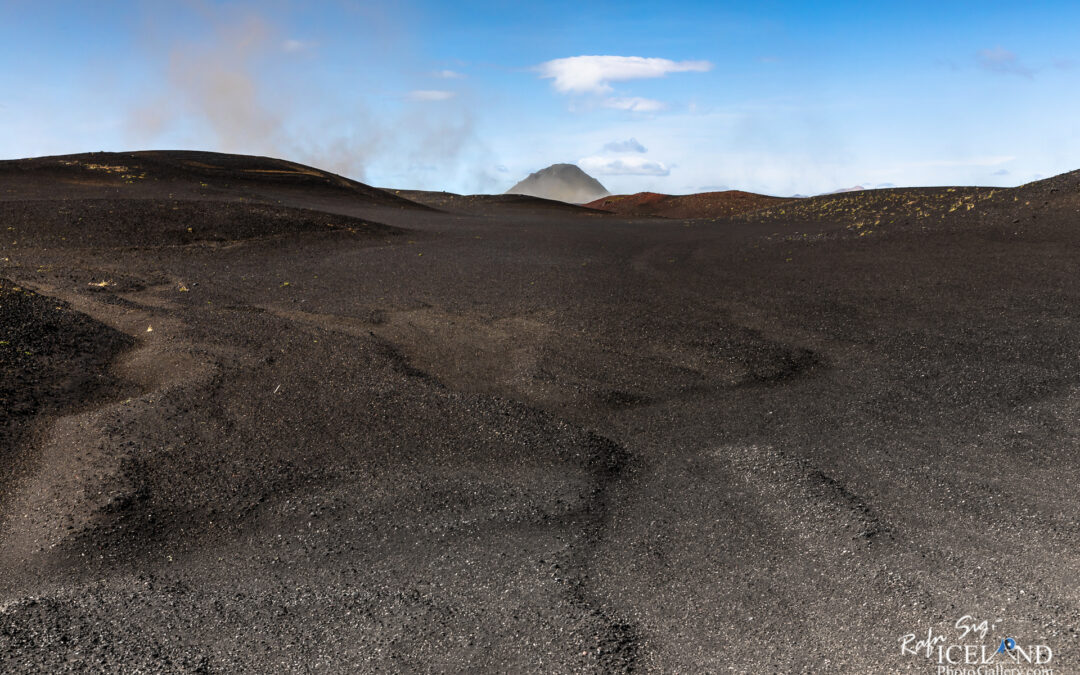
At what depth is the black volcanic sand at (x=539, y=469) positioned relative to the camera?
139 inches

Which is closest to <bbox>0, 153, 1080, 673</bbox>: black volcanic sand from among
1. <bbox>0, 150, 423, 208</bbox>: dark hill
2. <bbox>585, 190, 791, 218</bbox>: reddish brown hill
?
<bbox>0, 150, 423, 208</bbox>: dark hill

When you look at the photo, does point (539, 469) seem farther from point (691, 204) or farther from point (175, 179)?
point (691, 204)

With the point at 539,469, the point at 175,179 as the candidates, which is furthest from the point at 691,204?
the point at 539,469

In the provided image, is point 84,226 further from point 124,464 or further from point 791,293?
point 791,293

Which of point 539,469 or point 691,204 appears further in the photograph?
point 691,204

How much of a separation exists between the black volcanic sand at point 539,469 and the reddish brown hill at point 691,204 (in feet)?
72.6

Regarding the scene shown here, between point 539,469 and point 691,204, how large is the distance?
3204 cm

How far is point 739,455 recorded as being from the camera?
18.1ft

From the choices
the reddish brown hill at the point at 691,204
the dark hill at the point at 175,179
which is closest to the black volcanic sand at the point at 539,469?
the dark hill at the point at 175,179

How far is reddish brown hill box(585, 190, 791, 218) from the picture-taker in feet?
110

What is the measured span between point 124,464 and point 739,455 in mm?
4671

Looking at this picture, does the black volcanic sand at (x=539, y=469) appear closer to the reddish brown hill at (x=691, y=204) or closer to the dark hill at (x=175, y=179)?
the dark hill at (x=175, y=179)

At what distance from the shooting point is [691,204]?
117 feet

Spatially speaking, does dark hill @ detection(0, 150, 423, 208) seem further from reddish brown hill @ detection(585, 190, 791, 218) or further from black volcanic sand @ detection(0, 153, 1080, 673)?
reddish brown hill @ detection(585, 190, 791, 218)
